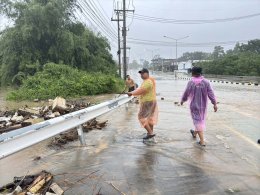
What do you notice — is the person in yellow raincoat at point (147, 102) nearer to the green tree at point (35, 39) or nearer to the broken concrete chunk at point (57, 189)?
the broken concrete chunk at point (57, 189)

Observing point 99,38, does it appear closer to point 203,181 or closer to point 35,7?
point 35,7

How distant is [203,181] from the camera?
5.89 metres

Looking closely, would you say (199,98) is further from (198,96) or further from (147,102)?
(147,102)

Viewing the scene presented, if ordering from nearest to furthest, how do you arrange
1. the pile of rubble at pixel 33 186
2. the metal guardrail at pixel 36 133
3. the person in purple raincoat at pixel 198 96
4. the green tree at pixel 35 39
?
1. the pile of rubble at pixel 33 186
2. the metal guardrail at pixel 36 133
3. the person in purple raincoat at pixel 198 96
4. the green tree at pixel 35 39

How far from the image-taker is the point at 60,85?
2791cm

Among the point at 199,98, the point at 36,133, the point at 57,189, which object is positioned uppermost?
the point at 199,98

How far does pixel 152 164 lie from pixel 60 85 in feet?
71.2

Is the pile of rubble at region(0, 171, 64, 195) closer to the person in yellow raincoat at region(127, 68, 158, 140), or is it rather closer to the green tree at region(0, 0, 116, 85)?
the person in yellow raincoat at region(127, 68, 158, 140)

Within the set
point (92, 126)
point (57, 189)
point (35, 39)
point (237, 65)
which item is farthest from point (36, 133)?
point (237, 65)

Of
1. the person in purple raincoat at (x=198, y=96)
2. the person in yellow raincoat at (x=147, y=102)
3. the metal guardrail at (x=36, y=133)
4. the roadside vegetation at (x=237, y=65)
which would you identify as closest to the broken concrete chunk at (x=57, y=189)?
the metal guardrail at (x=36, y=133)

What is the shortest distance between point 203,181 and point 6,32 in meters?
31.2

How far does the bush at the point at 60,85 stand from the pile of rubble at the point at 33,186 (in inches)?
822

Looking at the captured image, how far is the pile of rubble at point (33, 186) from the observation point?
17.1ft

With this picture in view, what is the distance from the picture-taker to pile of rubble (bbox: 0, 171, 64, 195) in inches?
205
